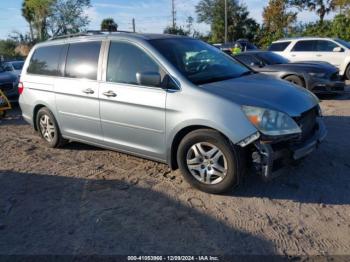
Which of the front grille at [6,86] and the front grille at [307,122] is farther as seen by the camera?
the front grille at [6,86]

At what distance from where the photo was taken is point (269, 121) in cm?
397

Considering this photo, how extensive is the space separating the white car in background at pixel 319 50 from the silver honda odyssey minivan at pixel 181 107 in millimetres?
9850

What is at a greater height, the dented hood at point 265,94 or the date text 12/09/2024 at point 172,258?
the dented hood at point 265,94

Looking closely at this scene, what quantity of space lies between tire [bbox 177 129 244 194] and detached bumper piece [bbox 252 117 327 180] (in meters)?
0.22

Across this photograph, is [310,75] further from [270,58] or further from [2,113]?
[2,113]

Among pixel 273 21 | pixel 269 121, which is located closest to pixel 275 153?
pixel 269 121

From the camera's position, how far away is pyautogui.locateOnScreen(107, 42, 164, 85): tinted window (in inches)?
187

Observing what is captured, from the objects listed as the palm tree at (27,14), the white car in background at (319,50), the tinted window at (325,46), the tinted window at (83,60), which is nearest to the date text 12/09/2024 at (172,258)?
the tinted window at (83,60)

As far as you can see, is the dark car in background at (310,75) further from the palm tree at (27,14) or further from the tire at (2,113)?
the palm tree at (27,14)

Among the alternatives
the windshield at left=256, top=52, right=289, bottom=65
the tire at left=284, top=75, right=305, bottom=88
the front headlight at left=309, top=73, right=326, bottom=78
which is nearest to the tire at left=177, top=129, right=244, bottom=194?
the tire at left=284, top=75, right=305, bottom=88

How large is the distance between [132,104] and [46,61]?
2.33m

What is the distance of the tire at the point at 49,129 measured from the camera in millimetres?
6289

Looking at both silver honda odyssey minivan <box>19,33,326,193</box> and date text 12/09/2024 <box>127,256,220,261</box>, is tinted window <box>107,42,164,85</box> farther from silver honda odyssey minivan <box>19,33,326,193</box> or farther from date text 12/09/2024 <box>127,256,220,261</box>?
date text 12/09/2024 <box>127,256,220,261</box>

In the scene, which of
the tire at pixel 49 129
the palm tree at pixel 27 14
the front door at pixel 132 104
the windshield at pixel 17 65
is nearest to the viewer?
the front door at pixel 132 104
